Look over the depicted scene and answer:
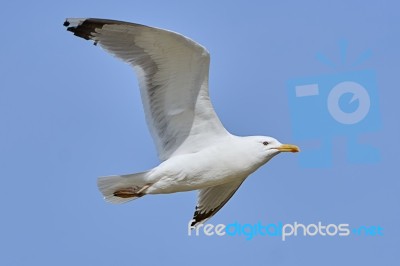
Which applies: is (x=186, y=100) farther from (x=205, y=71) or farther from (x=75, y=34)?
(x=75, y=34)

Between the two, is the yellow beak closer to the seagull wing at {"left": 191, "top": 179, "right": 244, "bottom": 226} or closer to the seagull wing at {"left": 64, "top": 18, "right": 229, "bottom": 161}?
the seagull wing at {"left": 64, "top": 18, "right": 229, "bottom": 161}

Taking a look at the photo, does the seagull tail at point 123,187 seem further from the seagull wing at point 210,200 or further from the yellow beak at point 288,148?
the yellow beak at point 288,148

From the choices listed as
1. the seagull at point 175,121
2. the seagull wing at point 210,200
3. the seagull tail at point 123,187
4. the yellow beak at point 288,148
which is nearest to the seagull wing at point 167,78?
the seagull at point 175,121

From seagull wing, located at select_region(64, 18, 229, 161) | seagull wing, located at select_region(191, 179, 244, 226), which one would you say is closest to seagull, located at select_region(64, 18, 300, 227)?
seagull wing, located at select_region(64, 18, 229, 161)

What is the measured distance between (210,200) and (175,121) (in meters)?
0.84

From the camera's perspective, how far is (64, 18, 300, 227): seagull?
21.8 feet

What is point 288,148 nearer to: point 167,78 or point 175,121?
point 175,121

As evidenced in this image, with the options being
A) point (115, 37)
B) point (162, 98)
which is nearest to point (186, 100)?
point (162, 98)

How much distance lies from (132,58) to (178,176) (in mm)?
755

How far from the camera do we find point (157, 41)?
6629 millimetres

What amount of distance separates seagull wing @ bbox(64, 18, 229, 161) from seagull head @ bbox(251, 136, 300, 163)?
Result: 0.22m

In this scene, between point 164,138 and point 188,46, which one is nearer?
point 188,46

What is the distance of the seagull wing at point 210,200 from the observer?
24.8ft

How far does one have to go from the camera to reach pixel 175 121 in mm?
6984
